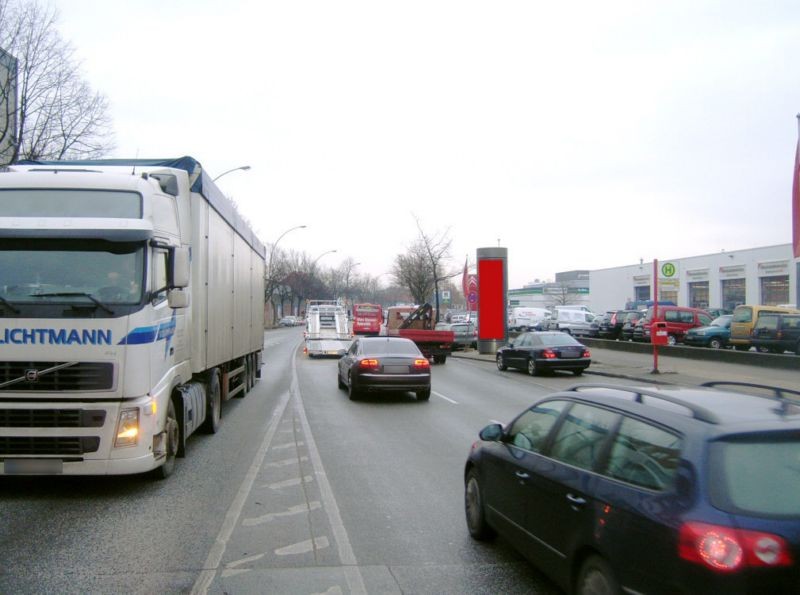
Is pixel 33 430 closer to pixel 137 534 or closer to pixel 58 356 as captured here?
pixel 58 356

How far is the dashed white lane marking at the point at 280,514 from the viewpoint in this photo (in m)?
6.30

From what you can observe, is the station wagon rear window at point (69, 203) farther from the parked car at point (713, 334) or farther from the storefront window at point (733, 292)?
the storefront window at point (733, 292)

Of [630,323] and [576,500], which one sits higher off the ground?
[630,323]

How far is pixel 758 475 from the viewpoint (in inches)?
129

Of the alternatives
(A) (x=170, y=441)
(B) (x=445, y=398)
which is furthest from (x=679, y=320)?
(A) (x=170, y=441)

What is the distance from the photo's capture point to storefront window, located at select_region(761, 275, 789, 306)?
54.8m

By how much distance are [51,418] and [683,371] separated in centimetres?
1994

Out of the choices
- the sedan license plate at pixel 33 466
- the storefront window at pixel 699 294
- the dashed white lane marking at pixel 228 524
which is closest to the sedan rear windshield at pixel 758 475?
the dashed white lane marking at pixel 228 524

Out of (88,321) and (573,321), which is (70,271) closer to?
(88,321)

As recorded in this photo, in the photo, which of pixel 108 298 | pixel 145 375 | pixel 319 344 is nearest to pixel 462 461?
pixel 145 375

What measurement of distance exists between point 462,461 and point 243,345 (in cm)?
714

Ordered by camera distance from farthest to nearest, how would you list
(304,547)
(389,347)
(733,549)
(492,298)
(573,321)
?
(573,321) → (492,298) → (389,347) → (304,547) → (733,549)

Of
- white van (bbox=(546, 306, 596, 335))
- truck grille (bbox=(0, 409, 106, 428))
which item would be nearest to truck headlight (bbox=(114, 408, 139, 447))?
truck grille (bbox=(0, 409, 106, 428))

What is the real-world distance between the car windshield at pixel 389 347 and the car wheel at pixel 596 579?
11.9 metres
